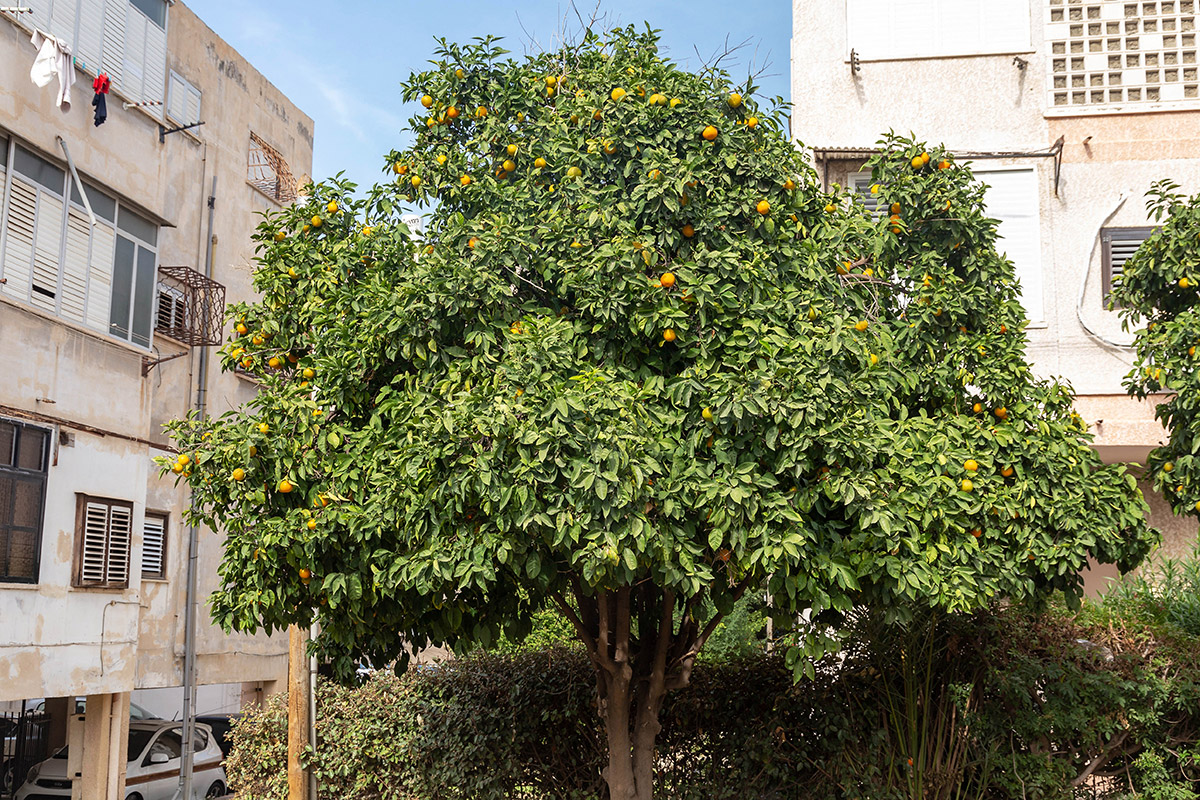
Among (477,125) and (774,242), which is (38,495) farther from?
(774,242)

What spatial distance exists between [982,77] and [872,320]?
23.4 feet

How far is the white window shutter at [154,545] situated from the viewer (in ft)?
63.0

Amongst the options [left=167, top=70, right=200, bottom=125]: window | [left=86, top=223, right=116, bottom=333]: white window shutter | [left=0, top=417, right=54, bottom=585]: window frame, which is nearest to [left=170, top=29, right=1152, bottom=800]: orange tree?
[left=0, top=417, right=54, bottom=585]: window frame

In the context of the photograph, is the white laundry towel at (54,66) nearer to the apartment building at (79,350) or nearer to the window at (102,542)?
the apartment building at (79,350)

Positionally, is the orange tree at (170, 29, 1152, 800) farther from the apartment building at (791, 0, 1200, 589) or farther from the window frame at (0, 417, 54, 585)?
the window frame at (0, 417, 54, 585)

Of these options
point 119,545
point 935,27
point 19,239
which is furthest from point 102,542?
point 935,27

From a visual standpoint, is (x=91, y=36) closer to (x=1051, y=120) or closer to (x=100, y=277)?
(x=100, y=277)

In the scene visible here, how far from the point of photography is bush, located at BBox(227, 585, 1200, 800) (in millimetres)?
9633

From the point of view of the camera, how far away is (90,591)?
507 inches

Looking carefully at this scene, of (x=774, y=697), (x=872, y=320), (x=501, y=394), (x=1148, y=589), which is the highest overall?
(x=872, y=320)

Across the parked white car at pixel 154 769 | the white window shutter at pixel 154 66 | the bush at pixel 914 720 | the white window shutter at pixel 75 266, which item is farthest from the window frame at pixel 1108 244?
the parked white car at pixel 154 769

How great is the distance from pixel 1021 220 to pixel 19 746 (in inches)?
707

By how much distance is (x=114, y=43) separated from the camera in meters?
14.5

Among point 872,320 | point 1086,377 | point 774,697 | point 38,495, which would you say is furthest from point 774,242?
point 38,495
